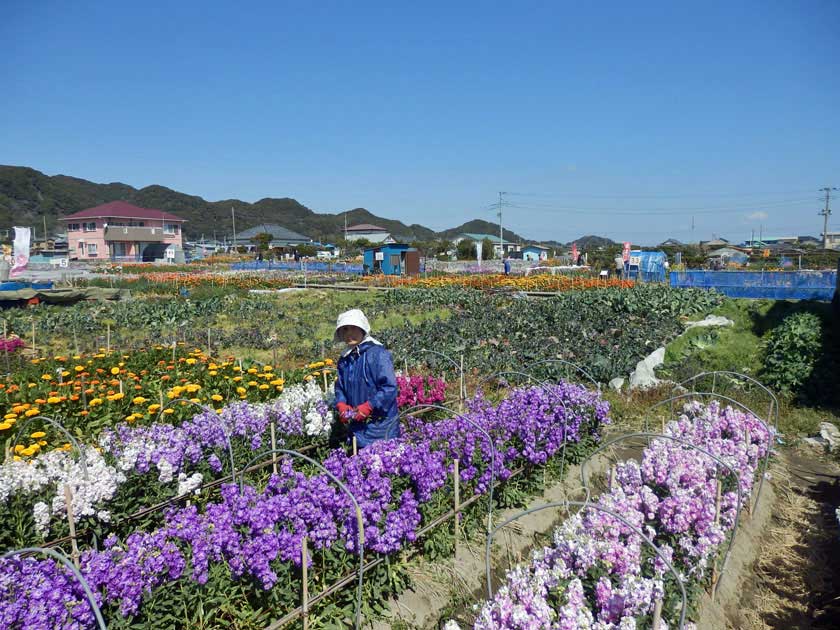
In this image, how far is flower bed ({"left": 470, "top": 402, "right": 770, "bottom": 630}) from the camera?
9.56 ft

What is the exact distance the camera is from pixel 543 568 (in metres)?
3.28

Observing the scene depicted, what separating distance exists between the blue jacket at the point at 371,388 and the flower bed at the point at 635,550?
5.27ft

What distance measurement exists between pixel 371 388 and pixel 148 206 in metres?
177

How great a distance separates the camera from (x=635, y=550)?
3348 mm

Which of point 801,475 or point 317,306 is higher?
point 317,306

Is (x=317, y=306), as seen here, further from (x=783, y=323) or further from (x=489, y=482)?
(x=489, y=482)

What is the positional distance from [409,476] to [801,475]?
530cm

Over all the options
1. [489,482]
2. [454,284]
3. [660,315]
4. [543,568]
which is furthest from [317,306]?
[543,568]

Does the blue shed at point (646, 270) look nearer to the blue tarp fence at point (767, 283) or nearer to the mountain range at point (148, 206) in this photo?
the blue tarp fence at point (767, 283)

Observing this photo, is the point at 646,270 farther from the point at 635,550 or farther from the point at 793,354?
the point at 635,550

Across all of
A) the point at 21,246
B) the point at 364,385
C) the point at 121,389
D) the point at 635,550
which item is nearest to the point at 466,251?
the point at 21,246

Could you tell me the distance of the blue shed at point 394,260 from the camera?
35438mm

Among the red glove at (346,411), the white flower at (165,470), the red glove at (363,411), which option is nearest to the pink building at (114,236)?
the white flower at (165,470)

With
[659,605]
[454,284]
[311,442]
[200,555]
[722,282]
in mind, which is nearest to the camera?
[659,605]
